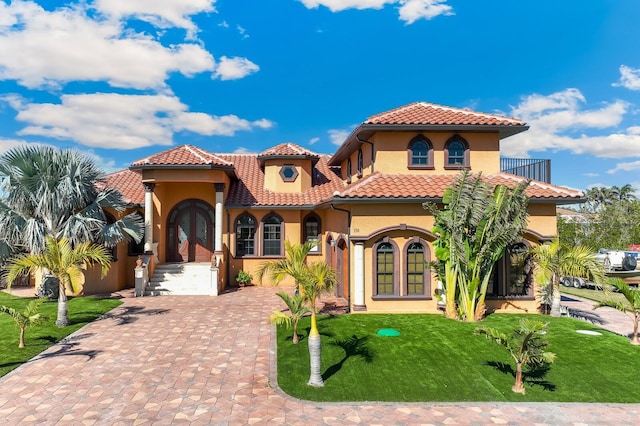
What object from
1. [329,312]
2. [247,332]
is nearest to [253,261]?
[329,312]

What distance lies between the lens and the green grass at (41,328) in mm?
9492

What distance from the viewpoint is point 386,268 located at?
46.0 feet

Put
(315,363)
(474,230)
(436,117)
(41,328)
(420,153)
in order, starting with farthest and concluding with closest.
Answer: (436,117), (420,153), (474,230), (41,328), (315,363)

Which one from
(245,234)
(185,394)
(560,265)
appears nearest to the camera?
(185,394)

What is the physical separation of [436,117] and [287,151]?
8.47 m

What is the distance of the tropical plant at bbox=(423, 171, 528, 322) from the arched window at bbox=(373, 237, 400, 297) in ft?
5.60

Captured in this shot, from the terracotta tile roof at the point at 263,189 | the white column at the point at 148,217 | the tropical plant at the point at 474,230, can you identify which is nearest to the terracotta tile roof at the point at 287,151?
the terracotta tile roof at the point at 263,189

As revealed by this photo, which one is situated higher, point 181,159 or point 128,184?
point 181,159

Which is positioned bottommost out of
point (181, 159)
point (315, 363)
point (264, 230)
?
point (315, 363)

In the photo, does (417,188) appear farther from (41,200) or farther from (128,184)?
(128,184)

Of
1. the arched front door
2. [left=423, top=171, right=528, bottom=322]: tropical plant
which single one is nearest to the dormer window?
the arched front door

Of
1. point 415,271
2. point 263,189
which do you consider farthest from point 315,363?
point 263,189

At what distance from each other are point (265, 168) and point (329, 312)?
10.4m

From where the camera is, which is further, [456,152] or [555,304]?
[456,152]
